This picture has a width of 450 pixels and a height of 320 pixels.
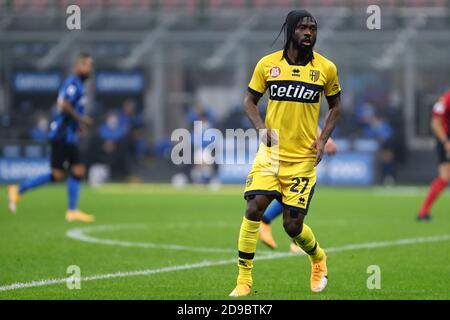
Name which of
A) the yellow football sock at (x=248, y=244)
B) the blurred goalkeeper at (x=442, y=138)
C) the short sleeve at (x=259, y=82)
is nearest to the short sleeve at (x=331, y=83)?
the short sleeve at (x=259, y=82)

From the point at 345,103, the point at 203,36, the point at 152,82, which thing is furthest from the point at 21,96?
the point at 345,103

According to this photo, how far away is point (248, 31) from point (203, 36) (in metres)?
1.48

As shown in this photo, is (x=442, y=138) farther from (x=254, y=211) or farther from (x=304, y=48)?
(x=254, y=211)

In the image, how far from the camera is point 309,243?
8648 mm

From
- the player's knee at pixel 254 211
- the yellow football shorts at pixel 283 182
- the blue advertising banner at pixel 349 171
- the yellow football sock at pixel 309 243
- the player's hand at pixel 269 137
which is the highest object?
the player's hand at pixel 269 137

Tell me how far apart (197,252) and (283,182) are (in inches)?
129

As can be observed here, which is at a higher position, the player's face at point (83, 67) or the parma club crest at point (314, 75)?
the parma club crest at point (314, 75)

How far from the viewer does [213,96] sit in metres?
34.2

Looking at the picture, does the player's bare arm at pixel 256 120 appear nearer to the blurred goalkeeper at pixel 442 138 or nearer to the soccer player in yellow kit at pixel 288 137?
the soccer player in yellow kit at pixel 288 137

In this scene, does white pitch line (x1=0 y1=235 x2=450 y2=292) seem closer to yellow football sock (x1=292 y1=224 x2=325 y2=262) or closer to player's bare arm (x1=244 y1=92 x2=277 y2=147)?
yellow football sock (x1=292 y1=224 x2=325 y2=262)

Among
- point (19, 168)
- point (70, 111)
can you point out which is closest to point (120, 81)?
point (19, 168)

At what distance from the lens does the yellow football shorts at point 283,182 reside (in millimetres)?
8406

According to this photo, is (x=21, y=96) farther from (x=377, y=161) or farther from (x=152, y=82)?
(x=377, y=161)

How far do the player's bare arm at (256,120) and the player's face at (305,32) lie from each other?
62 centimetres
